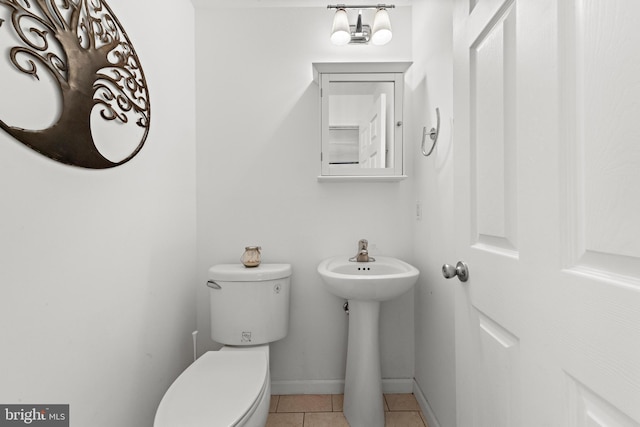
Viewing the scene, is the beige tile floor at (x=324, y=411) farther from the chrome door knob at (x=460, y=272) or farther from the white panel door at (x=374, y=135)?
the white panel door at (x=374, y=135)

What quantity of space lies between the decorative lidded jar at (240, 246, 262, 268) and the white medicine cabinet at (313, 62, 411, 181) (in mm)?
539

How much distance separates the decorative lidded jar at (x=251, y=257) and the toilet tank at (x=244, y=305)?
0.20ft

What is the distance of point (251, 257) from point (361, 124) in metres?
0.95

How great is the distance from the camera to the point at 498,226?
746mm

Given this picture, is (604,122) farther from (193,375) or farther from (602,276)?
(193,375)

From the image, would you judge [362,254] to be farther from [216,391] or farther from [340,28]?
[340,28]

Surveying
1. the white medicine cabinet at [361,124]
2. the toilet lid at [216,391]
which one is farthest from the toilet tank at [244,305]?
the white medicine cabinet at [361,124]

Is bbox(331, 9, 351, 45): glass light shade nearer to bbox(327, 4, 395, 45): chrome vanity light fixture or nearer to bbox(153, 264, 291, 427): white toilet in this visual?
bbox(327, 4, 395, 45): chrome vanity light fixture

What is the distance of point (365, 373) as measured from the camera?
5.21ft

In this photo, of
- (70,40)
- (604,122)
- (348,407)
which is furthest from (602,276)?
(348,407)

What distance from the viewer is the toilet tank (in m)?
1.61

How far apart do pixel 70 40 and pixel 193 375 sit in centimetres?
120

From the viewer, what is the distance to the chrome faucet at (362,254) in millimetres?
1764

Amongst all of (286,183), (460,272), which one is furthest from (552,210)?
(286,183)
